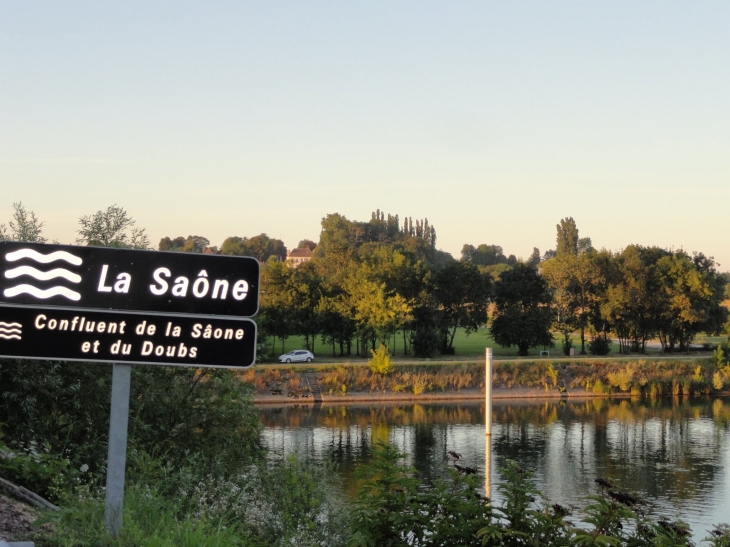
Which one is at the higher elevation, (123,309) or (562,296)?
(562,296)

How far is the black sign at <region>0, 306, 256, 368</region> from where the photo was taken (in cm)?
631

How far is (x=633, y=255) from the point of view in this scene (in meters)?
74.1

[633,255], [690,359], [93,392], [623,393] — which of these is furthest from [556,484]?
[633,255]

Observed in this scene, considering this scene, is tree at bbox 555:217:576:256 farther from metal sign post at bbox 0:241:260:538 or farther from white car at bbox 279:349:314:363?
metal sign post at bbox 0:241:260:538

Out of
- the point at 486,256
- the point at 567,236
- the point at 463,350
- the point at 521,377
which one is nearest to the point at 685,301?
the point at 463,350

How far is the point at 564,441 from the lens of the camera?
3994cm

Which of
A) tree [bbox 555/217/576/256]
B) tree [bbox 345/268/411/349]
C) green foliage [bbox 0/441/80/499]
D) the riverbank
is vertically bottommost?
the riverbank

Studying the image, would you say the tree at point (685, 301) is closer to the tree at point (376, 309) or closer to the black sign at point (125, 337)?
the tree at point (376, 309)

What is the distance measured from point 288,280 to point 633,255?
29794mm

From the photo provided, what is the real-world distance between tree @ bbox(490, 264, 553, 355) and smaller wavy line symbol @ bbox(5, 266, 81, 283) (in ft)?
209

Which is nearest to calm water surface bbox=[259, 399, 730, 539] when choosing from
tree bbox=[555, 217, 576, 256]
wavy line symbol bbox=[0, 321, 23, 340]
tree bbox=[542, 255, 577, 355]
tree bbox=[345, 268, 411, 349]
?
tree bbox=[345, 268, 411, 349]

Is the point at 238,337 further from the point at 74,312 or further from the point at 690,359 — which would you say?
the point at 690,359

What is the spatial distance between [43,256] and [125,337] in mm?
830

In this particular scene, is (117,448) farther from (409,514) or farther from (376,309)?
(376,309)
